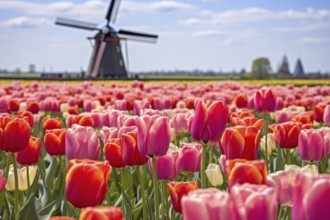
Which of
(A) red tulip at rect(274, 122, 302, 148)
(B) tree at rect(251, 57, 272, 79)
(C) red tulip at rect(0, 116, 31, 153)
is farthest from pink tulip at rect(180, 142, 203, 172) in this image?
(B) tree at rect(251, 57, 272, 79)

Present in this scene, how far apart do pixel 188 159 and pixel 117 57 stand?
41.9 m

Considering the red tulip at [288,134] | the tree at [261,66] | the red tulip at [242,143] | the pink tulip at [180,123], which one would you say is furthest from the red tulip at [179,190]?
the tree at [261,66]

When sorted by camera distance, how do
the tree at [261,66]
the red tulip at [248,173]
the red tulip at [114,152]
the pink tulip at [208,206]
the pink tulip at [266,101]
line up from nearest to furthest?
the pink tulip at [208,206], the red tulip at [248,173], the red tulip at [114,152], the pink tulip at [266,101], the tree at [261,66]

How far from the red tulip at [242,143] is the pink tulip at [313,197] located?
3.35 ft

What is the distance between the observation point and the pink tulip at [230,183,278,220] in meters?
1.15

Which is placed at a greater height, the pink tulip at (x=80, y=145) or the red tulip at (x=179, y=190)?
the pink tulip at (x=80, y=145)

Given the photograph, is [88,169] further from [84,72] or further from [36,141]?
[84,72]

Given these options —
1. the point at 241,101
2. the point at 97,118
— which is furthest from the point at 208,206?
the point at 241,101

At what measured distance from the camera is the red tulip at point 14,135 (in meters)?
2.55

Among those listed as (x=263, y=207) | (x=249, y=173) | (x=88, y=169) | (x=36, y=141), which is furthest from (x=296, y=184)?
(x=36, y=141)

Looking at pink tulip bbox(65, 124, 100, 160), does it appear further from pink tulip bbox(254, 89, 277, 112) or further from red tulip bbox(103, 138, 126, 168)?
pink tulip bbox(254, 89, 277, 112)

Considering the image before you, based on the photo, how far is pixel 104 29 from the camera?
142ft

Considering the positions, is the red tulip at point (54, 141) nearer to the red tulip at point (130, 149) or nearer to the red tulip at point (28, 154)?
the red tulip at point (28, 154)

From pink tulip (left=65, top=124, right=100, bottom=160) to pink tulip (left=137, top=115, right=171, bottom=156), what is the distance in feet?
1.15
